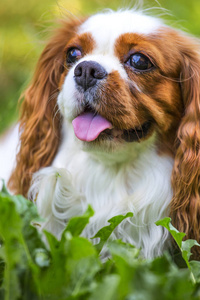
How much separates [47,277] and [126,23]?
146 cm

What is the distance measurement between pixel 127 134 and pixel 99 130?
0.53ft

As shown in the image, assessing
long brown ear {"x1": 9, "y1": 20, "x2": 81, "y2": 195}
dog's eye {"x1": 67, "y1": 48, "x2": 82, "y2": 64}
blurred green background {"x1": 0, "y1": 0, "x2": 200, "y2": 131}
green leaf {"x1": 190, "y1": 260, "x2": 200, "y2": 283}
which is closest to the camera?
green leaf {"x1": 190, "y1": 260, "x2": 200, "y2": 283}

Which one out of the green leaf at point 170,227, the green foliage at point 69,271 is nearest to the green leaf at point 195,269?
the green leaf at point 170,227

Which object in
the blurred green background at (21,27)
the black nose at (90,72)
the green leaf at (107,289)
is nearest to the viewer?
the green leaf at (107,289)

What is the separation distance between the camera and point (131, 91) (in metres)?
2.07

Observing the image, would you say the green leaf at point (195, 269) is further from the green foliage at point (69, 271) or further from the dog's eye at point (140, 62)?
the dog's eye at point (140, 62)

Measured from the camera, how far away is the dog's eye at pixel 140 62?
6.96ft

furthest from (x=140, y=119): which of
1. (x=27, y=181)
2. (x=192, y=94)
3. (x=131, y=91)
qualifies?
(x=27, y=181)

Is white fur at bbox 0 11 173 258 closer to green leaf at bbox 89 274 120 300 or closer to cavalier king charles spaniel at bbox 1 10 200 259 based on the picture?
cavalier king charles spaniel at bbox 1 10 200 259

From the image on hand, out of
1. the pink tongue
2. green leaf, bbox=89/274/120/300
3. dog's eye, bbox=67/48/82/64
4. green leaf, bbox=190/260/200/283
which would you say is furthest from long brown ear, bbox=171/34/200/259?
green leaf, bbox=89/274/120/300

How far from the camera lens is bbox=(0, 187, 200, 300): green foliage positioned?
0.93m

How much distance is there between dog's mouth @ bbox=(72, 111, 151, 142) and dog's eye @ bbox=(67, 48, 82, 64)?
1.13 ft

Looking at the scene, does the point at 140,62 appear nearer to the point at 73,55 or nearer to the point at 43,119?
the point at 73,55

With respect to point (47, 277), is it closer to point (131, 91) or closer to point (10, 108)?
point (131, 91)
